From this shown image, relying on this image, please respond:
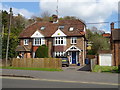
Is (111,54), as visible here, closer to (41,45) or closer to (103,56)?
(103,56)

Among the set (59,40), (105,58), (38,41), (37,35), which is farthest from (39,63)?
(105,58)

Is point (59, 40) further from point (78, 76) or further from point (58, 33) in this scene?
point (78, 76)

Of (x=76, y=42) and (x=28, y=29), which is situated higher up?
(x=28, y=29)

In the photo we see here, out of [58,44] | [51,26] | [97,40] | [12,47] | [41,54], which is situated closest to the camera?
[12,47]

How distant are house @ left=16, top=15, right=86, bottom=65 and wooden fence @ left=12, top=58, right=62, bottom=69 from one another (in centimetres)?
771

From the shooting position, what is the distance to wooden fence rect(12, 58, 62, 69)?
2505 centimetres

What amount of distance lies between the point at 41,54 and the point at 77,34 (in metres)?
7.50

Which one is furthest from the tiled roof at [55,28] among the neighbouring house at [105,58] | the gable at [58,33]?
the neighbouring house at [105,58]

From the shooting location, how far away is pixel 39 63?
26.1 m

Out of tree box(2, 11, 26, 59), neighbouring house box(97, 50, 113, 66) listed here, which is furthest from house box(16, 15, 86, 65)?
neighbouring house box(97, 50, 113, 66)

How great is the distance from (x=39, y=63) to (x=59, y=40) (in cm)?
1041

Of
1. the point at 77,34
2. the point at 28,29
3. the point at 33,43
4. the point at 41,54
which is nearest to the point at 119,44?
the point at 77,34

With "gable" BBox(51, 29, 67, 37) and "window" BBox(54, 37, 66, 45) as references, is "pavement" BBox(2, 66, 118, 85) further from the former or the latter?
"gable" BBox(51, 29, 67, 37)

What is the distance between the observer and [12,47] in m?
30.5
